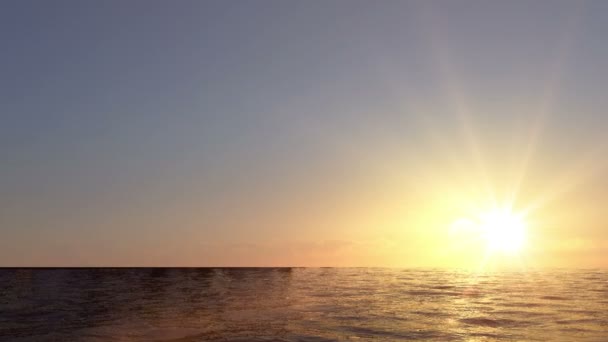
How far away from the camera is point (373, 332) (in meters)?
23.4

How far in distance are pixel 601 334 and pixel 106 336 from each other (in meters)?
22.7

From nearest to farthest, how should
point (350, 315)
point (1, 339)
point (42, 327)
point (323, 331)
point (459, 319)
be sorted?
point (1, 339), point (323, 331), point (42, 327), point (459, 319), point (350, 315)

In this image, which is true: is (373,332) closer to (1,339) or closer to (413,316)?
(413,316)

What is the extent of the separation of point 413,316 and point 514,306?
34.1 ft

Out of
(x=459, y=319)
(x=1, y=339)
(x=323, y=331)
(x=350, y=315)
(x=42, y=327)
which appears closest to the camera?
(x=1, y=339)

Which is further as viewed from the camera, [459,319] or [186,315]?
[186,315]

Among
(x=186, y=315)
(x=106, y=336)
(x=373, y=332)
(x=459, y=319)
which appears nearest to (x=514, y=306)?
(x=459, y=319)

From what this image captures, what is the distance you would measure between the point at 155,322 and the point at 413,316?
14.9m

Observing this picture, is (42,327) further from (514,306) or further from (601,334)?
(514,306)

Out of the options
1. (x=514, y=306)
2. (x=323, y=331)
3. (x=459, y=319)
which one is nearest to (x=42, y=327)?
(x=323, y=331)

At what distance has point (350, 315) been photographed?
30188 mm

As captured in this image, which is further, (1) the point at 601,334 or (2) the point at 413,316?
(2) the point at 413,316

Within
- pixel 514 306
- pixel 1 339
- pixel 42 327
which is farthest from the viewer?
pixel 514 306

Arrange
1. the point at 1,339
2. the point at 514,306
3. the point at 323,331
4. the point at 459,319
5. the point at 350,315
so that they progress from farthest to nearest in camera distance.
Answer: the point at 514,306, the point at 350,315, the point at 459,319, the point at 323,331, the point at 1,339
